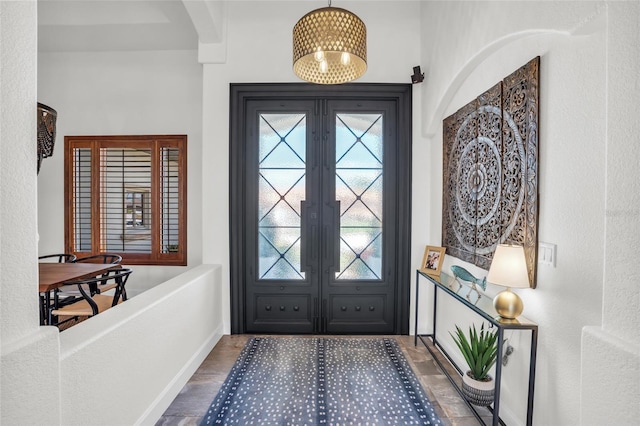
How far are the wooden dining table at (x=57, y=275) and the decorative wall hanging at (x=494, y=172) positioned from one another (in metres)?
3.02

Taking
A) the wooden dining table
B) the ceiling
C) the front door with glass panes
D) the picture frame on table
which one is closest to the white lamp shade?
the picture frame on table

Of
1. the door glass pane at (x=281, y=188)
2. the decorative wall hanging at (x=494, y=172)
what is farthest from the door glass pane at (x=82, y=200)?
the decorative wall hanging at (x=494, y=172)

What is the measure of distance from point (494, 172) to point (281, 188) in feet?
6.60

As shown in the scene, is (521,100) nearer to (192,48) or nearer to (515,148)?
(515,148)

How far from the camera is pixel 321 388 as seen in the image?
7.68ft

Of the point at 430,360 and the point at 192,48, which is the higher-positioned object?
the point at 192,48

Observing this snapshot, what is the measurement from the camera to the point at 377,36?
3328 mm

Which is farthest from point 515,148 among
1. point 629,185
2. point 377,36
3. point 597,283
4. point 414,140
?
point 377,36

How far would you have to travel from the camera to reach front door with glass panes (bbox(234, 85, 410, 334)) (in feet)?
11.0

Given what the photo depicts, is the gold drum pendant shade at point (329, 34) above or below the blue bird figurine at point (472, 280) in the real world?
above

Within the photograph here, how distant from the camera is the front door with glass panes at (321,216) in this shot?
335cm

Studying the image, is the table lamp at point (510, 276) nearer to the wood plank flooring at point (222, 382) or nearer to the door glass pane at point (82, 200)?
the wood plank flooring at point (222, 382)

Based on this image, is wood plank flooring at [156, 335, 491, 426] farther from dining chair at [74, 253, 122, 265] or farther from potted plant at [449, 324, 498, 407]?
dining chair at [74, 253, 122, 265]

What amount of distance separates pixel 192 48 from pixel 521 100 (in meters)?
3.66
